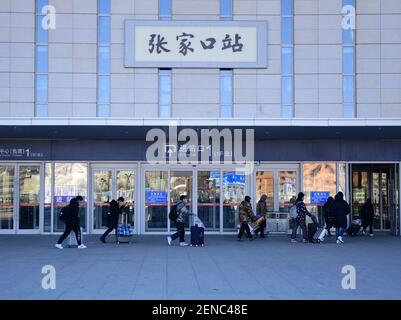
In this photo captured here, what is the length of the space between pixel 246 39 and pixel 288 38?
1.64m

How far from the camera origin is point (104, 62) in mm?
21562

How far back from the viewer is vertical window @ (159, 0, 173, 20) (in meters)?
21.4

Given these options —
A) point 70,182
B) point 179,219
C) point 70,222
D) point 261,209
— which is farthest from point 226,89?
point 70,222

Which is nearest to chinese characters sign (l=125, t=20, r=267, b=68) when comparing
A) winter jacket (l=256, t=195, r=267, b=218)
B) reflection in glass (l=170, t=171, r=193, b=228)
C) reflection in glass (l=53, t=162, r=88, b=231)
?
reflection in glass (l=170, t=171, r=193, b=228)

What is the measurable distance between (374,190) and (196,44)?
9.42m

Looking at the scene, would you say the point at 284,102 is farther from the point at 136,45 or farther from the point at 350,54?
the point at 136,45

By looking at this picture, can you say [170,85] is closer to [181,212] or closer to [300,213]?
[181,212]

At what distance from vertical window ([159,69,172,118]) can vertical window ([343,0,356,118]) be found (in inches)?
251

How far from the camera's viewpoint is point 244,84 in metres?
21.5

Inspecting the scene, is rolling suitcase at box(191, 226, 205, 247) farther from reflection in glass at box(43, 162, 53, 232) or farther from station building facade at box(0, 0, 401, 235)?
reflection in glass at box(43, 162, 53, 232)

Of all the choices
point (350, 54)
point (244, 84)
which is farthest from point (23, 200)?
point (350, 54)
